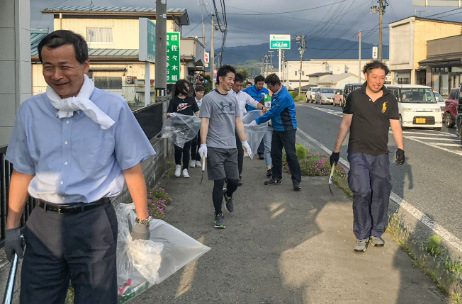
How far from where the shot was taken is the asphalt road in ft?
26.0

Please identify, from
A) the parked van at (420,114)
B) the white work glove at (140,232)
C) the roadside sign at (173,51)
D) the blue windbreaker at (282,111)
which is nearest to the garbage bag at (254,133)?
the blue windbreaker at (282,111)

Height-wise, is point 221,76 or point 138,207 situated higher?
point 221,76

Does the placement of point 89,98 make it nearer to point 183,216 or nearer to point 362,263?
point 362,263

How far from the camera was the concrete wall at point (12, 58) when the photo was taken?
9.09 meters

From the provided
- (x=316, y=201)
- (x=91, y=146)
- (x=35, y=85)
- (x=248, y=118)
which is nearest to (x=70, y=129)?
(x=91, y=146)

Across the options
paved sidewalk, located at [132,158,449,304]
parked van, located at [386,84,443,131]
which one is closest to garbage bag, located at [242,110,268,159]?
paved sidewalk, located at [132,158,449,304]

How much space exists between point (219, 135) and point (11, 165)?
3246mm

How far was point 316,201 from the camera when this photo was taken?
846cm

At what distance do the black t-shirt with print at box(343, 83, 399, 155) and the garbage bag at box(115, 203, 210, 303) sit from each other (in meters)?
3.24

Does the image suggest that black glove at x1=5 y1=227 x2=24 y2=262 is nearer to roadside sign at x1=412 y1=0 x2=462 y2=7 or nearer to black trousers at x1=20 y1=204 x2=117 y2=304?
black trousers at x1=20 y1=204 x2=117 y2=304

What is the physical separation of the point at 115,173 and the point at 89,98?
416 mm

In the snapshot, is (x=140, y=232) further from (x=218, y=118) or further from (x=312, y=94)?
(x=312, y=94)

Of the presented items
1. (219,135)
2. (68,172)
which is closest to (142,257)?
(68,172)

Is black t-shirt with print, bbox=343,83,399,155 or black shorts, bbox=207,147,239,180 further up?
black t-shirt with print, bbox=343,83,399,155
